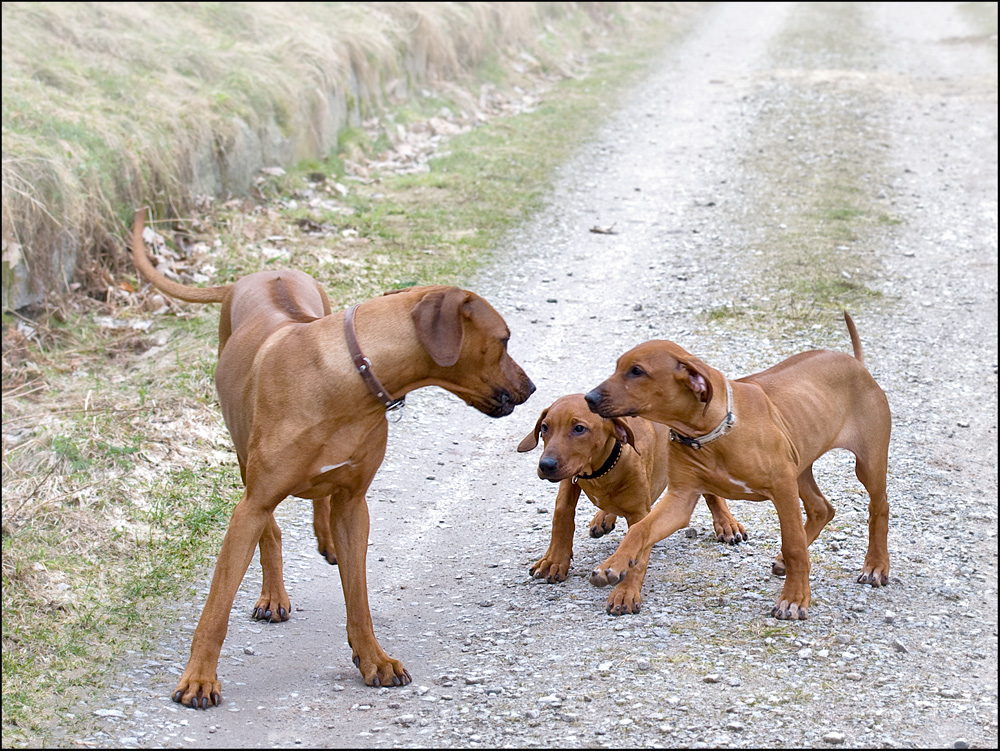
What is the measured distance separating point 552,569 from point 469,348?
1.54 meters

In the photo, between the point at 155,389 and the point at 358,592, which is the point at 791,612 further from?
the point at 155,389

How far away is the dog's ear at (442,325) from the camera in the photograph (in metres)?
3.96

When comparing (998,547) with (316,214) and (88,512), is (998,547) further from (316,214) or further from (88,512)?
(316,214)

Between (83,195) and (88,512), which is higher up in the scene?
(83,195)

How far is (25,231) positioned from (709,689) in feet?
19.6

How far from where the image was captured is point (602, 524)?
18.5ft

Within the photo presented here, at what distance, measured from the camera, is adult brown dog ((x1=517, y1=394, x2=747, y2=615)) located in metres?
4.75

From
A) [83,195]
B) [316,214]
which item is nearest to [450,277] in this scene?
[316,214]

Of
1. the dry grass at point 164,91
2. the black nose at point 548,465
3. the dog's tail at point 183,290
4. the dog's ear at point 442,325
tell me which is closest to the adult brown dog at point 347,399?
the dog's ear at point 442,325

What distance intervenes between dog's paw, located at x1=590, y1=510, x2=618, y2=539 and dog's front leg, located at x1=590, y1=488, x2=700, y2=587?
89cm

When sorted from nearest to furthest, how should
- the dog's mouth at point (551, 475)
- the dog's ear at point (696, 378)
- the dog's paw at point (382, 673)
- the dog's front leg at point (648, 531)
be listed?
1. the dog's paw at point (382, 673)
2. the dog's ear at point (696, 378)
3. the dog's front leg at point (648, 531)
4. the dog's mouth at point (551, 475)

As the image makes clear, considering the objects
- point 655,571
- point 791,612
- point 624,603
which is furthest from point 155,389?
point 791,612

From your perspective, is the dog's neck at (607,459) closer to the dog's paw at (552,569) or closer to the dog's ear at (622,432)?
the dog's ear at (622,432)

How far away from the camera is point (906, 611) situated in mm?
4762
